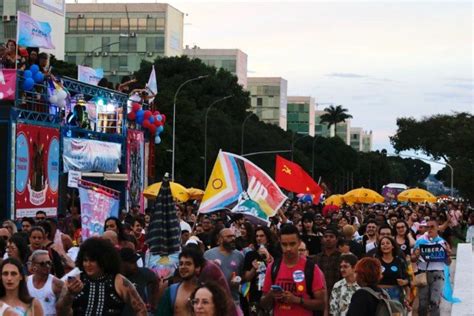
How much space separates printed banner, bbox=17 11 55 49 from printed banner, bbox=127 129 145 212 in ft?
26.9

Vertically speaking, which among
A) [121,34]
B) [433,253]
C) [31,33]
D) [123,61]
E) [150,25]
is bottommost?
[433,253]

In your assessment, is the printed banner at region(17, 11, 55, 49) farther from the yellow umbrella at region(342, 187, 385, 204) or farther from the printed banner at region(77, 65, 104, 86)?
the yellow umbrella at region(342, 187, 385, 204)

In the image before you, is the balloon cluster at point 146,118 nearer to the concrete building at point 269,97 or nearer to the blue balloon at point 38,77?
the blue balloon at point 38,77

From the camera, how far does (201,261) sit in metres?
7.62

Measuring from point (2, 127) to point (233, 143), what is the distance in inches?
1945

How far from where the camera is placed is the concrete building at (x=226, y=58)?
490 ft

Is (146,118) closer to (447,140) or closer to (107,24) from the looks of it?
(447,140)

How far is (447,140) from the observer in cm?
7369

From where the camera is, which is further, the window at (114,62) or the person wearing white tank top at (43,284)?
the window at (114,62)

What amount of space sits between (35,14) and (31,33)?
59204 millimetres

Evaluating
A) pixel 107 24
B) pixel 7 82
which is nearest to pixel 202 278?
pixel 7 82

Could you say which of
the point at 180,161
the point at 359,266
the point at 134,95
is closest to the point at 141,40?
the point at 180,161

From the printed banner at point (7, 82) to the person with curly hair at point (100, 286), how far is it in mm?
18650

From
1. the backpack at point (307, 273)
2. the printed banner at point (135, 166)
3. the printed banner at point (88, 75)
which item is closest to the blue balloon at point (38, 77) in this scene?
the printed banner at point (88, 75)
